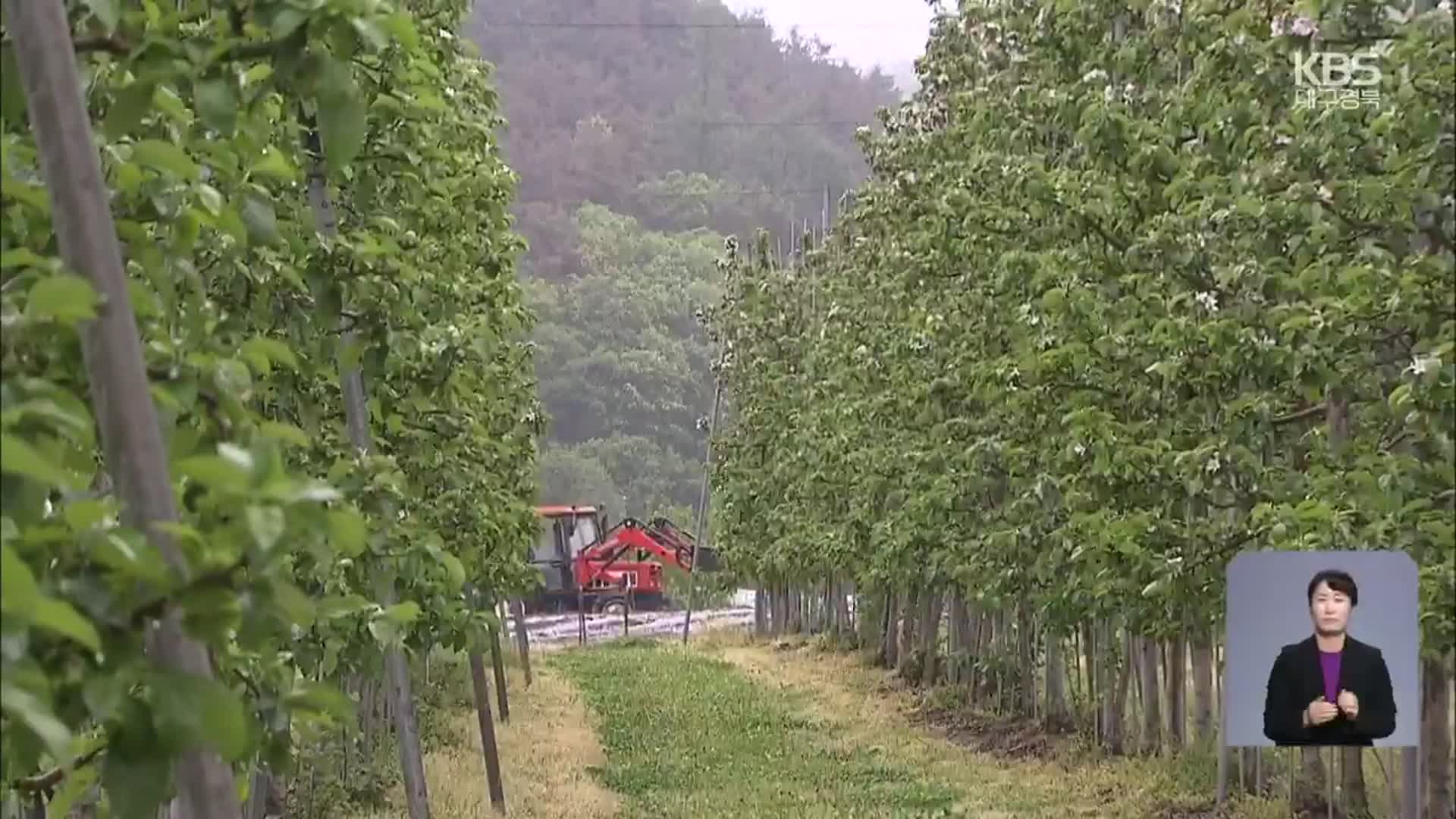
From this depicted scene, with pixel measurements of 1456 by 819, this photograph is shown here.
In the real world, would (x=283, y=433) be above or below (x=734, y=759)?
above

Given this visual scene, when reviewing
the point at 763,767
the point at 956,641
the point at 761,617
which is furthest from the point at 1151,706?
the point at 761,617

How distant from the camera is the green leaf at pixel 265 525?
74.3 inches

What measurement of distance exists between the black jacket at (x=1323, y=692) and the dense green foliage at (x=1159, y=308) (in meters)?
0.40

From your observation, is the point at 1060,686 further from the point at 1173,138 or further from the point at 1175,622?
the point at 1173,138

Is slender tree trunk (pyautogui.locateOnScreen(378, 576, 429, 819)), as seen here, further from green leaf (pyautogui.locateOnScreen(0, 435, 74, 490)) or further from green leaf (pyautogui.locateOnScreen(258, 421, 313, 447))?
green leaf (pyautogui.locateOnScreen(0, 435, 74, 490))

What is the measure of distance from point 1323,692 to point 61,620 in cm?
304

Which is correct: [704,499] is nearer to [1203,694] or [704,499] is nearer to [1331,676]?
[1203,694]

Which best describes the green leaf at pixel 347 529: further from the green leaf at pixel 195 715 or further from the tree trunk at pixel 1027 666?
the tree trunk at pixel 1027 666

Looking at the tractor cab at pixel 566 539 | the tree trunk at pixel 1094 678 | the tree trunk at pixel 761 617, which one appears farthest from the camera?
the tractor cab at pixel 566 539

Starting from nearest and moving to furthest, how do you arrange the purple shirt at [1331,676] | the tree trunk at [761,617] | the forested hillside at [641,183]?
1. the purple shirt at [1331,676]
2. the tree trunk at [761,617]
3. the forested hillside at [641,183]

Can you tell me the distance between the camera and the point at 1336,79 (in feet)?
18.3

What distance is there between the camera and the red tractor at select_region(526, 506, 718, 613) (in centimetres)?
4069

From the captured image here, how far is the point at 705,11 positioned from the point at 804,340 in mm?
47027

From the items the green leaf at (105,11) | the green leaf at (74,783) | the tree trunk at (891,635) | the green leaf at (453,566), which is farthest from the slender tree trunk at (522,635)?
the green leaf at (105,11)
